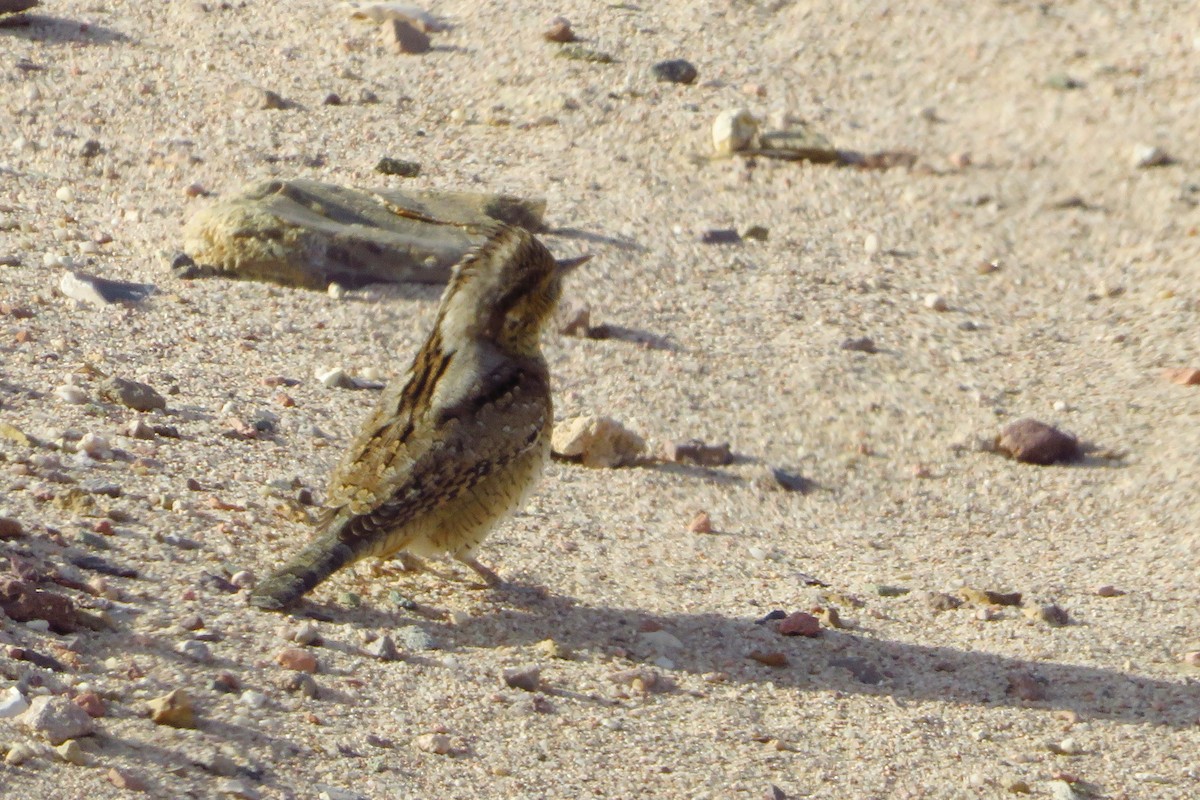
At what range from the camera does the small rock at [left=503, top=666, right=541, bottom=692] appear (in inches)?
178

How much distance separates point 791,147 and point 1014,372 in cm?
207

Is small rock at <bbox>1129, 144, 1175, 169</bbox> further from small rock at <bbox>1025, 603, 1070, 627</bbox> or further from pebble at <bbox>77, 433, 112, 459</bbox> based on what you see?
pebble at <bbox>77, 433, 112, 459</bbox>

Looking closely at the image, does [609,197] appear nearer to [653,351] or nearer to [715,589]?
[653,351]

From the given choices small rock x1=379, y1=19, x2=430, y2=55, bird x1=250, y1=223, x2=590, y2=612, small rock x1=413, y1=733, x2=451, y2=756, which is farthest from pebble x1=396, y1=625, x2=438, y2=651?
small rock x1=379, y1=19, x2=430, y2=55

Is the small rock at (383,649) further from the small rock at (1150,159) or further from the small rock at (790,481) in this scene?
the small rock at (1150,159)

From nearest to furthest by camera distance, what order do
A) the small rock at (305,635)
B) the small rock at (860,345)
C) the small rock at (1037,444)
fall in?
the small rock at (305,635) → the small rock at (1037,444) → the small rock at (860,345)

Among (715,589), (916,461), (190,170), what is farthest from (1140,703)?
(190,170)

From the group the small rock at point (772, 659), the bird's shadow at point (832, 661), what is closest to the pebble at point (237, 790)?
the bird's shadow at point (832, 661)

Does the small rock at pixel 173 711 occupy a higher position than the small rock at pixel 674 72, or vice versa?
the small rock at pixel 674 72

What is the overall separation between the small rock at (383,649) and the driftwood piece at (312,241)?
2.88 meters

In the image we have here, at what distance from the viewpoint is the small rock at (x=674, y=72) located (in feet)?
31.2

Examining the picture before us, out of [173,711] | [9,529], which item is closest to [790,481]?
[9,529]

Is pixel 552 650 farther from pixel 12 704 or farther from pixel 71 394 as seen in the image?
pixel 71 394

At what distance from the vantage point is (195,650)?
4238 millimetres
